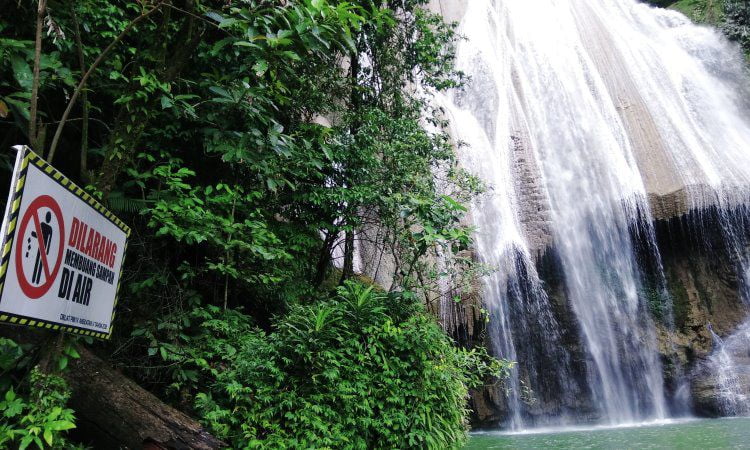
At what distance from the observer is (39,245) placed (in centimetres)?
209

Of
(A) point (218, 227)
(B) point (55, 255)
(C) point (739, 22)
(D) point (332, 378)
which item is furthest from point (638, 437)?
(C) point (739, 22)

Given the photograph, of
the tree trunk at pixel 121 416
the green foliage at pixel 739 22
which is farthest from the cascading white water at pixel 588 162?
the tree trunk at pixel 121 416

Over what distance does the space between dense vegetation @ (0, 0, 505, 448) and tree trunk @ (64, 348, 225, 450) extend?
27 centimetres

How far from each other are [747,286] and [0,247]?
1575 centimetres

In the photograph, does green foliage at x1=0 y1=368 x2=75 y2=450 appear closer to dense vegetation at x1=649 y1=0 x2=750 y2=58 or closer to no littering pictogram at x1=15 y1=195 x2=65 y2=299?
no littering pictogram at x1=15 y1=195 x2=65 y2=299

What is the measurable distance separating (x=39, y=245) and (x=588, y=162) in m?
13.9

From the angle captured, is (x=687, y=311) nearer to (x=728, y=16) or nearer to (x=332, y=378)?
(x=728, y=16)

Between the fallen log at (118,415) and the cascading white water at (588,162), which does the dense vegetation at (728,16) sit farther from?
the fallen log at (118,415)

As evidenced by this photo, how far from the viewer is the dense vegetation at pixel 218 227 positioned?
3215mm

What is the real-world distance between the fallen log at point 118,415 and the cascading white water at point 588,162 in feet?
28.7

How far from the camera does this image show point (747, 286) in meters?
12.9

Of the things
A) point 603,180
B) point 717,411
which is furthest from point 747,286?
point 603,180

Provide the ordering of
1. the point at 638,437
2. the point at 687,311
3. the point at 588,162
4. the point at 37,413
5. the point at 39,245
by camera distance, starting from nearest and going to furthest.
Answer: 1. the point at 39,245
2. the point at 37,413
3. the point at 638,437
4. the point at 687,311
5. the point at 588,162

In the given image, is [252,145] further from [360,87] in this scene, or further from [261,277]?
[360,87]
